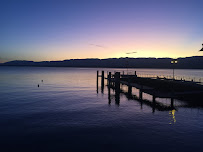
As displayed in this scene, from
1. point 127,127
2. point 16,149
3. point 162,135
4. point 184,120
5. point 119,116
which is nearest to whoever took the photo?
point 16,149

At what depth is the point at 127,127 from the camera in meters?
19.2

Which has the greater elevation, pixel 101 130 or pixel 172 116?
pixel 172 116

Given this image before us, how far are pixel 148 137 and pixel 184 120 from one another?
7.87 meters

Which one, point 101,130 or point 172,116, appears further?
point 172,116

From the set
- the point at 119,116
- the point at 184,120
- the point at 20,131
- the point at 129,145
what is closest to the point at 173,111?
the point at 184,120

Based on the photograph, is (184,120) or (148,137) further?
(184,120)

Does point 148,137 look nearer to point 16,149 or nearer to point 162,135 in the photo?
point 162,135

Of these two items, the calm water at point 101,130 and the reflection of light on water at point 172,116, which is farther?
the reflection of light on water at point 172,116

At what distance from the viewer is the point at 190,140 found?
15.8m

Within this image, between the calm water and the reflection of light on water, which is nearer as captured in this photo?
the calm water

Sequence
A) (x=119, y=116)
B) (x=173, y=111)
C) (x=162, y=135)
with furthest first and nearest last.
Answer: (x=173, y=111) → (x=119, y=116) → (x=162, y=135)

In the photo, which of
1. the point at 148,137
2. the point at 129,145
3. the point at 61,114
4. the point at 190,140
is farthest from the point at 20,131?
the point at 190,140

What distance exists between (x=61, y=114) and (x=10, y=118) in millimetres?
6820

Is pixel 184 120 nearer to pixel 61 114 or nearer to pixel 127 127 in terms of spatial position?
pixel 127 127
